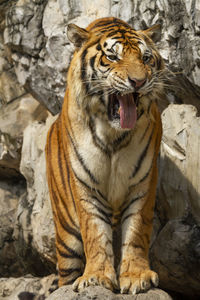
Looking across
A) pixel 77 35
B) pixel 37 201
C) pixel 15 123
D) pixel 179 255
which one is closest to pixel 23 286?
pixel 37 201

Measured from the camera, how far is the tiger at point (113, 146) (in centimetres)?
328

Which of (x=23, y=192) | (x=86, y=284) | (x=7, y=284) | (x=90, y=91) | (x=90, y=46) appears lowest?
(x=7, y=284)

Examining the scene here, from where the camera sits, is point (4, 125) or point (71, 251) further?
point (4, 125)

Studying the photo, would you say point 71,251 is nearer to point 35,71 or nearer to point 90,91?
point 90,91

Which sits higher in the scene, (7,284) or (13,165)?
(13,165)

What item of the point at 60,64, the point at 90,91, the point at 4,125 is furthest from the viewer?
the point at 4,125

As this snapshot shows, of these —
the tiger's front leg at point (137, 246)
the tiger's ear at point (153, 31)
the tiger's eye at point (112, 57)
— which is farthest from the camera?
the tiger's ear at point (153, 31)

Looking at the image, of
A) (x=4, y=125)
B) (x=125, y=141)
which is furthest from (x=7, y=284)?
(x=125, y=141)

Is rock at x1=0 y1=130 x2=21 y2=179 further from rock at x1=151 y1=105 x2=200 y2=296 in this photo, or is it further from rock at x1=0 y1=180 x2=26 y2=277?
rock at x1=151 y1=105 x2=200 y2=296

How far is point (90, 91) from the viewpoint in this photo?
3.45 meters

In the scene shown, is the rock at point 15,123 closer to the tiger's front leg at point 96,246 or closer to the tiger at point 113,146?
the tiger at point 113,146

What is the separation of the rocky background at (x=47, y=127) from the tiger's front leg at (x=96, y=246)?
128 mm

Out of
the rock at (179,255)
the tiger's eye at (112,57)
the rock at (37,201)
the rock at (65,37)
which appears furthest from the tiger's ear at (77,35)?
the rock at (37,201)

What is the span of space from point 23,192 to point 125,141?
11.1ft
